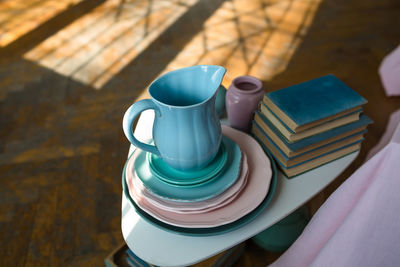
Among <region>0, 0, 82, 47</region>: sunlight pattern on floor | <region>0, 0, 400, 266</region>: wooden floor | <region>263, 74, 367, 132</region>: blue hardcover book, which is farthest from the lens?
<region>0, 0, 82, 47</region>: sunlight pattern on floor

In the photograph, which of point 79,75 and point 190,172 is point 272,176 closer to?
point 190,172

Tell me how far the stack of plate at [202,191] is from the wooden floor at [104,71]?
43cm

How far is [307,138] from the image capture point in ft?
2.24

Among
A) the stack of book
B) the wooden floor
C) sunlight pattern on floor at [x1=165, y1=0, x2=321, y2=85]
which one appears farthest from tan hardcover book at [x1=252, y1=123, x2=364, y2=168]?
sunlight pattern on floor at [x1=165, y1=0, x2=321, y2=85]

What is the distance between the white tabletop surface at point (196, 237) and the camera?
57cm

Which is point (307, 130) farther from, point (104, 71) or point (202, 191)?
point (104, 71)

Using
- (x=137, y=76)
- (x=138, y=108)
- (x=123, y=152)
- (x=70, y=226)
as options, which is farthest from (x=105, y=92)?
(x=138, y=108)

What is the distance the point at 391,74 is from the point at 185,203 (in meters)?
1.37

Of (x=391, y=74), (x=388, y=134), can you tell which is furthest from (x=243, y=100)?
(x=391, y=74)

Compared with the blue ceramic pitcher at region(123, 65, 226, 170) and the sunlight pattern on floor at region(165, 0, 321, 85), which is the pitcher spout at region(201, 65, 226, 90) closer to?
the blue ceramic pitcher at region(123, 65, 226, 170)

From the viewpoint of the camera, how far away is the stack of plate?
574mm


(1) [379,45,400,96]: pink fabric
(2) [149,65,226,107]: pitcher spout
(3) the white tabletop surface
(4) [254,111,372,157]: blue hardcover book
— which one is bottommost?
(1) [379,45,400,96]: pink fabric

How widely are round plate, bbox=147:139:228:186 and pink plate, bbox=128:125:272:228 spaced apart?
52 millimetres

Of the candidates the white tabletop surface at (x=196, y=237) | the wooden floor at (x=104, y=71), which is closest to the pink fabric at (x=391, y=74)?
the wooden floor at (x=104, y=71)
